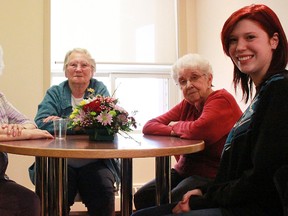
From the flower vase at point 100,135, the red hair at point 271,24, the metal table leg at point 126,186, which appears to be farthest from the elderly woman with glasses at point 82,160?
the red hair at point 271,24

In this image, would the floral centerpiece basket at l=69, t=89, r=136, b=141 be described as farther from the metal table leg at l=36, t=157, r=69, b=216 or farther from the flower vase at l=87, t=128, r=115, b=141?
the metal table leg at l=36, t=157, r=69, b=216

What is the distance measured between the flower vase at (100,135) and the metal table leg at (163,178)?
0.32 m

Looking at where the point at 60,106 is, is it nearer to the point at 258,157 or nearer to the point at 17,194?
the point at 17,194

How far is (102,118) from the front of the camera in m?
1.47

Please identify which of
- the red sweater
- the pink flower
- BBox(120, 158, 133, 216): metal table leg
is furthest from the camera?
BBox(120, 158, 133, 216): metal table leg

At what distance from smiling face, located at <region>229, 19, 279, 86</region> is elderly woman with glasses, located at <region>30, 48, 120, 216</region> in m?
1.04

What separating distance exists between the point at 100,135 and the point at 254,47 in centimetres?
76

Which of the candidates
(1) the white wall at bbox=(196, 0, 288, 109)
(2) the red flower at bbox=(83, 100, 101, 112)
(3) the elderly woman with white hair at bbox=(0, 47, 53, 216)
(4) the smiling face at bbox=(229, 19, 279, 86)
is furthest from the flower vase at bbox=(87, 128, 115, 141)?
(1) the white wall at bbox=(196, 0, 288, 109)

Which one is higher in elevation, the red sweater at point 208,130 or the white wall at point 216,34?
the white wall at point 216,34

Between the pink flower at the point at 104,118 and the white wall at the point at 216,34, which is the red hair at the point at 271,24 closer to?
the pink flower at the point at 104,118

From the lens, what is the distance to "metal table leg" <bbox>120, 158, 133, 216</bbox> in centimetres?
181

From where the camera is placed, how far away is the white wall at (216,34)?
2.92 meters

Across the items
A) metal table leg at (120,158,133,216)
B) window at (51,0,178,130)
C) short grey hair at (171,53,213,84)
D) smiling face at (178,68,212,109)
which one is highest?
window at (51,0,178,130)

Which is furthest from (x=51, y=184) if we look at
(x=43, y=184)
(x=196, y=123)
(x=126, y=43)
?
(x=126, y=43)
